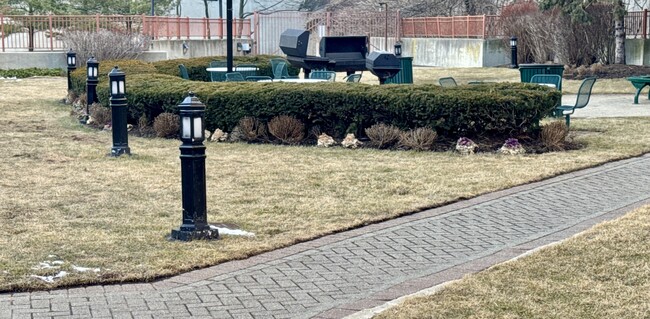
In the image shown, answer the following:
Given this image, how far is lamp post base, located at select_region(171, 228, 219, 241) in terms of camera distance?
7914 millimetres

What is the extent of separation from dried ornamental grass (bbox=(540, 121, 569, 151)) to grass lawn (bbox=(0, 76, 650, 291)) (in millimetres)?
336

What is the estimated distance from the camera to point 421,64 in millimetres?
40469

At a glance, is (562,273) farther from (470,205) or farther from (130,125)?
(130,125)

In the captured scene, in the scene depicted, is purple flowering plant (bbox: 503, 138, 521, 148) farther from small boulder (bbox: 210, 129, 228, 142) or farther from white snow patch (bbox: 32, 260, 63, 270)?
white snow patch (bbox: 32, 260, 63, 270)

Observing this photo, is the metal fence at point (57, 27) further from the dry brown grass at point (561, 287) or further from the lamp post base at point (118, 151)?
the dry brown grass at point (561, 287)

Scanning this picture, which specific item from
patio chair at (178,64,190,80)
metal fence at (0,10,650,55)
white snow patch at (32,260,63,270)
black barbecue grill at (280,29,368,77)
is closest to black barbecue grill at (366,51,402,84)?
black barbecue grill at (280,29,368,77)

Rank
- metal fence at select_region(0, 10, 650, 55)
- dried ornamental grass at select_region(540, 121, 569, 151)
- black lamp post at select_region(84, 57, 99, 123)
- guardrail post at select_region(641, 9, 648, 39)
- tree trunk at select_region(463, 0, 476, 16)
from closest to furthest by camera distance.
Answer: dried ornamental grass at select_region(540, 121, 569, 151), black lamp post at select_region(84, 57, 99, 123), guardrail post at select_region(641, 9, 648, 39), metal fence at select_region(0, 10, 650, 55), tree trunk at select_region(463, 0, 476, 16)

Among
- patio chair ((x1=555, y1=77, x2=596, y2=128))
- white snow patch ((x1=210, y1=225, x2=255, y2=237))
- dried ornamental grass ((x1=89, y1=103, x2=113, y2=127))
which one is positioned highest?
patio chair ((x1=555, y1=77, x2=596, y2=128))

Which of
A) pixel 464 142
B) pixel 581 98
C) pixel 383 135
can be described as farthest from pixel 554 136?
pixel 581 98

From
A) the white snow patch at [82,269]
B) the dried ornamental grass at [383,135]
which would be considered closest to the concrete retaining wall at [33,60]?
the dried ornamental grass at [383,135]

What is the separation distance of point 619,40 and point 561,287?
24.7 meters

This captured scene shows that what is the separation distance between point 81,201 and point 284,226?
240 cm

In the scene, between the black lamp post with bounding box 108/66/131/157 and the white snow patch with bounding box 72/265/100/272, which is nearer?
the white snow patch with bounding box 72/265/100/272

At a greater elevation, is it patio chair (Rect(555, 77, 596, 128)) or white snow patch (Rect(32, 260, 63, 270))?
patio chair (Rect(555, 77, 596, 128))
